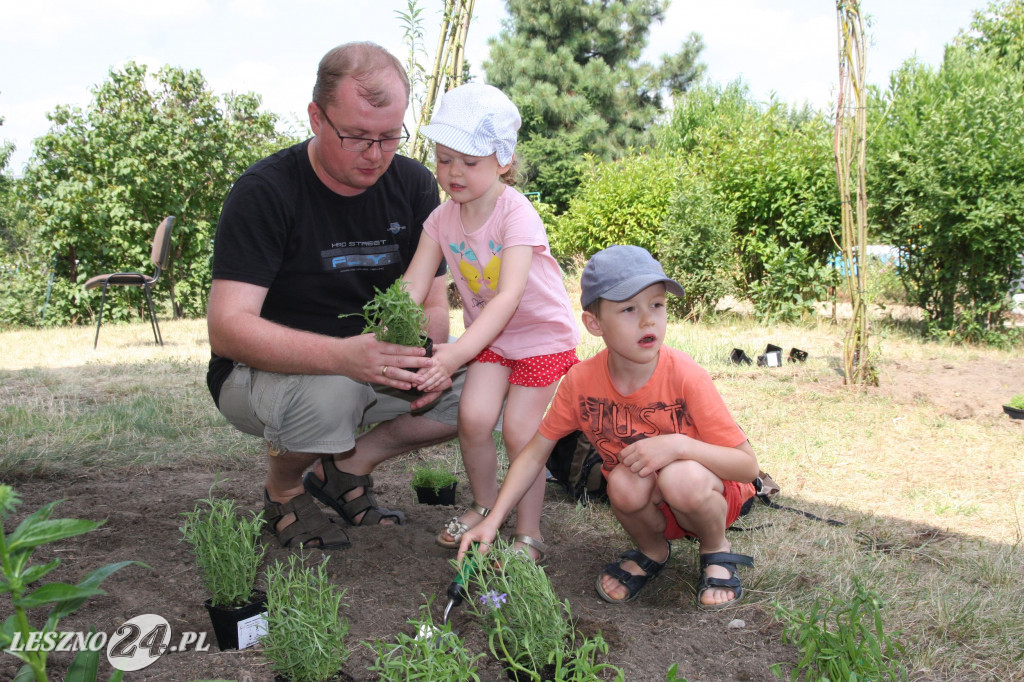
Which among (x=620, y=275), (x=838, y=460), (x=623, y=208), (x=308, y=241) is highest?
(x=623, y=208)

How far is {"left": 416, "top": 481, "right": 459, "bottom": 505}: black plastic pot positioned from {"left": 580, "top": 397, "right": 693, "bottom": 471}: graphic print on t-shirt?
912mm

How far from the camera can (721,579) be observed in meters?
2.19

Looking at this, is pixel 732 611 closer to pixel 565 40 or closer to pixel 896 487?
pixel 896 487

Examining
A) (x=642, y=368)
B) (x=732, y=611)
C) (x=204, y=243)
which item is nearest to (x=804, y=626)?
(x=732, y=611)

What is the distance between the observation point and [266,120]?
1203 cm

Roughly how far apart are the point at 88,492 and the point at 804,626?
9.05 ft

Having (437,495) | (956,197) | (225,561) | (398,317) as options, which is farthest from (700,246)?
(225,561)

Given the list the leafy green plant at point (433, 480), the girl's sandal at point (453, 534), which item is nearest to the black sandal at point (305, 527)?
the girl's sandal at point (453, 534)

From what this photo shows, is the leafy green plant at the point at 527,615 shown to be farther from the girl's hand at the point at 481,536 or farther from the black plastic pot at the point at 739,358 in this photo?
the black plastic pot at the point at 739,358

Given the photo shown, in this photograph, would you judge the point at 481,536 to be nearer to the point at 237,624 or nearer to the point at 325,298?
the point at 237,624

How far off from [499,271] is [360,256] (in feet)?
1.84

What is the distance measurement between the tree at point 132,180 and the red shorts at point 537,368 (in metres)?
9.21

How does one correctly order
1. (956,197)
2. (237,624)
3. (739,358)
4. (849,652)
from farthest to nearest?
(956,197) → (739,358) → (237,624) → (849,652)
